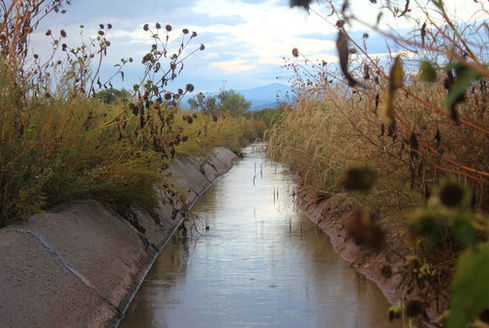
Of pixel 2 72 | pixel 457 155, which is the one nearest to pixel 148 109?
pixel 2 72

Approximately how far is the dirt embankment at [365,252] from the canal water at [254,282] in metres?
0.12

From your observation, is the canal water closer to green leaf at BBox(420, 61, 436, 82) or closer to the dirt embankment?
the dirt embankment

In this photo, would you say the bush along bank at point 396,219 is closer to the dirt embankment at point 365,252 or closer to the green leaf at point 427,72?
the dirt embankment at point 365,252

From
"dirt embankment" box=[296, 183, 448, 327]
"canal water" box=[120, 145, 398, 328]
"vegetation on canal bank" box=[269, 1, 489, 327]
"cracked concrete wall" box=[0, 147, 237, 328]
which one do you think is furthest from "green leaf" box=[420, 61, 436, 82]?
"canal water" box=[120, 145, 398, 328]

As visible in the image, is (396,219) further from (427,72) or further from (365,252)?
(427,72)

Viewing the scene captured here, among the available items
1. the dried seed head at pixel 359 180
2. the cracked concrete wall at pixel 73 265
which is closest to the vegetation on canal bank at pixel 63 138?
the cracked concrete wall at pixel 73 265

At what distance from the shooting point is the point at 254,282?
5836 mm

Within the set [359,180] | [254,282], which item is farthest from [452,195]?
[254,282]

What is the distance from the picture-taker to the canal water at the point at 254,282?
4875 millimetres

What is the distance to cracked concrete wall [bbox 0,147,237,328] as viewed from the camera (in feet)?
12.7

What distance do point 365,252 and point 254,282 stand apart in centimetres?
129

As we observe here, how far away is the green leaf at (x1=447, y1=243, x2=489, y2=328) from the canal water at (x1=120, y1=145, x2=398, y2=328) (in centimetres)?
394

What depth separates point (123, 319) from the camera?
4.93 metres

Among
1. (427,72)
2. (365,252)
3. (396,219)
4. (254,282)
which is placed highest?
(427,72)
